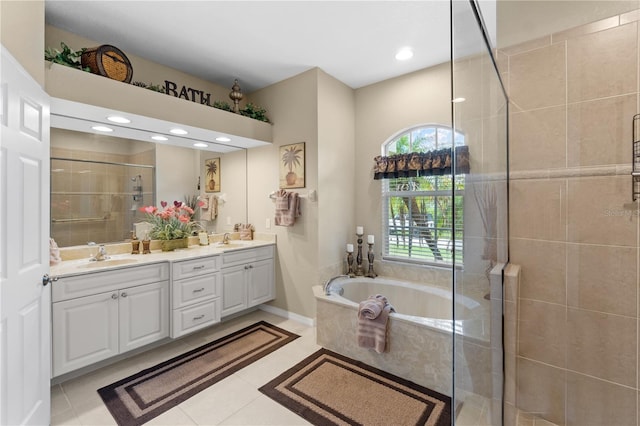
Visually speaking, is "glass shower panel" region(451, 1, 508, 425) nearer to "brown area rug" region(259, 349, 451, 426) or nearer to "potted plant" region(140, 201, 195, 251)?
"brown area rug" region(259, 349, 451, 426)

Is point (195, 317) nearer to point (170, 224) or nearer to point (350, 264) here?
point (170, 224)

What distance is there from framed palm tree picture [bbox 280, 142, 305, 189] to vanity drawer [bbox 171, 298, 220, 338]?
4.78 feet

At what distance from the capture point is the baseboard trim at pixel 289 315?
3025mm

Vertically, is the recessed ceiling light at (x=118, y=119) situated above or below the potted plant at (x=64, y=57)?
below

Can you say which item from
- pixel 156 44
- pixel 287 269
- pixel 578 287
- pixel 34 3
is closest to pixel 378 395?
pixel 578 287

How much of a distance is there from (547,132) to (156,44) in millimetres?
3161

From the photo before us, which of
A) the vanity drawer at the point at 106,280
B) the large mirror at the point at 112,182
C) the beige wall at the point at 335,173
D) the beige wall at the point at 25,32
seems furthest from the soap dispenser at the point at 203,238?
the beige wall at the point at 25,32

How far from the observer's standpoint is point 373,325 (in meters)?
2.15

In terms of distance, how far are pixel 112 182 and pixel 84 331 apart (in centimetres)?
127

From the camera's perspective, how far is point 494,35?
187cm

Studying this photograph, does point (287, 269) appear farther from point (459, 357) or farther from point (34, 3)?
point (34, 3)

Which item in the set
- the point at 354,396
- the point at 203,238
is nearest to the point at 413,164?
the point at 354,396

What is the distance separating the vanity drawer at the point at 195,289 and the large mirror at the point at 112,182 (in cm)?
76

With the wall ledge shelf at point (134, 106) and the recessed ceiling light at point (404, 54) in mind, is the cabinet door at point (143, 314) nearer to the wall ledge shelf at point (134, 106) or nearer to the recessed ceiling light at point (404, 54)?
the wall ledge shelf at point (134, 106)
